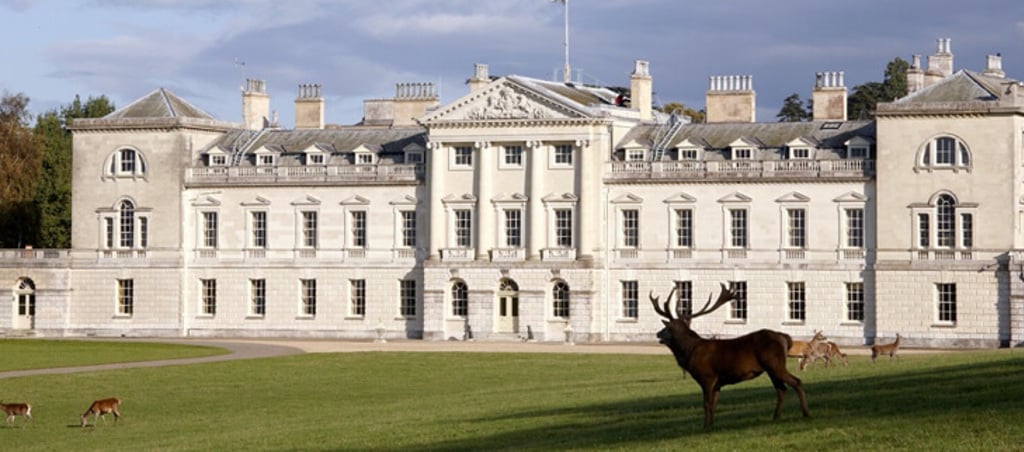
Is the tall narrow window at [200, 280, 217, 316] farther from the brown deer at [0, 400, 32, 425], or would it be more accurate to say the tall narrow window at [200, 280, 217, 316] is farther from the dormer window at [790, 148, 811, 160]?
the brown deer at [0, 400, 32, 425]

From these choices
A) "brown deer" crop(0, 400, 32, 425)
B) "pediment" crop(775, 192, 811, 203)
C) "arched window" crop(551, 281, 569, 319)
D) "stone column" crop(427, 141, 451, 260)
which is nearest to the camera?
"brown deer" crop(0, 400, 32, 425)

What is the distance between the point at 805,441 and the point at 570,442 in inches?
172

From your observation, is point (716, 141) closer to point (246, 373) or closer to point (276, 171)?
point (276, 171)

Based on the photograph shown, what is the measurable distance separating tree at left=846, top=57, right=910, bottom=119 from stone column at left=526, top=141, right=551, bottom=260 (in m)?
49.1

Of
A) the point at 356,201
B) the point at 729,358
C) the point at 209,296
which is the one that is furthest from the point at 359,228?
the point at 729,358

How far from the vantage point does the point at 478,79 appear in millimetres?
80500

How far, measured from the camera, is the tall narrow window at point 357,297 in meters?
76.9

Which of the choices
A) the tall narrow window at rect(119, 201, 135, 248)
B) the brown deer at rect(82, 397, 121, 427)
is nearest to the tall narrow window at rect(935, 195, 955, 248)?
the tall narrow window at rect(119, 201, 135, 248)

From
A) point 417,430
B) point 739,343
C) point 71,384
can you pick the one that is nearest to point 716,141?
point 71,384

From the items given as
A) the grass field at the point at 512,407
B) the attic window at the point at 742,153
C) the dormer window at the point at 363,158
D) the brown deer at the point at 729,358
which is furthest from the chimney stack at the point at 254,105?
the brown deer at the point at 729,358

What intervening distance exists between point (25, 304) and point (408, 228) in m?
16.3

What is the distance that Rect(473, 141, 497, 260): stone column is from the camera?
243ft

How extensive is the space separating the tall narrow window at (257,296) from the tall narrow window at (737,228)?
61.3 ft

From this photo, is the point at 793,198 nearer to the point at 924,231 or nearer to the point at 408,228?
the point at 924,231
